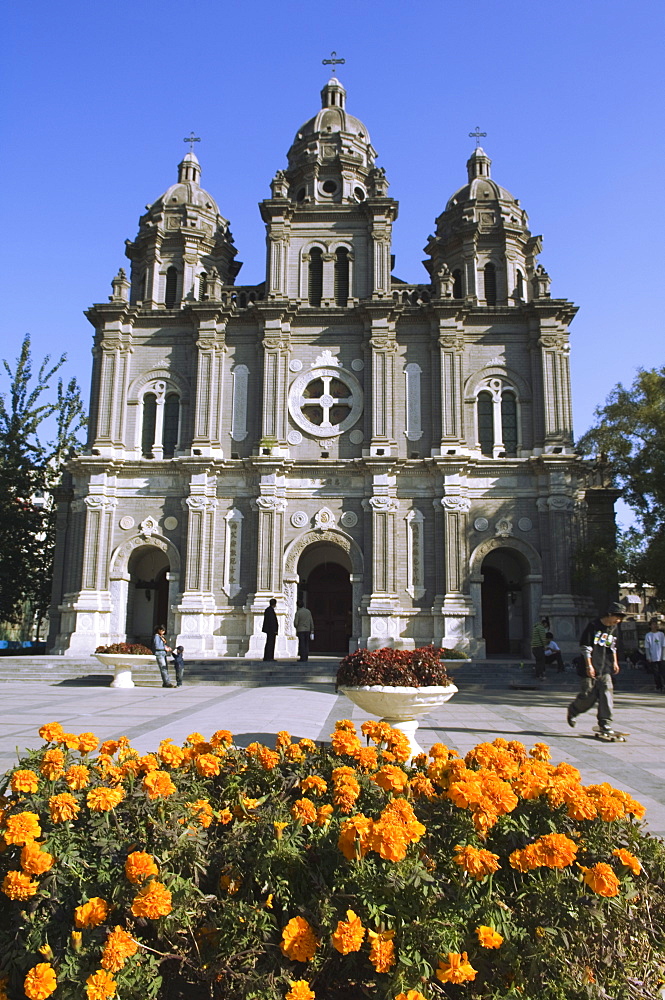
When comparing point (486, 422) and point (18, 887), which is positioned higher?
point (486, 422)

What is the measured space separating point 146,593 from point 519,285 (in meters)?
20.7

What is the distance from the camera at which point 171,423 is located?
30.8m

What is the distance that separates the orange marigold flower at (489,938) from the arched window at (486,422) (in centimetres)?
2752

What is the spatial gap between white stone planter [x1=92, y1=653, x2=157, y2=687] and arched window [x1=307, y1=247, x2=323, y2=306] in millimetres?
17447

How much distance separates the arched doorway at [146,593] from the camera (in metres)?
30.6

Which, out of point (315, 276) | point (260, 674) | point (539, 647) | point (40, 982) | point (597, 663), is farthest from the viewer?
point (315, 276)

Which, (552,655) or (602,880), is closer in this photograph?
(602,880)

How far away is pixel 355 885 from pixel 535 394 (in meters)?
28.3

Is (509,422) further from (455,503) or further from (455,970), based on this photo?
(455,970)

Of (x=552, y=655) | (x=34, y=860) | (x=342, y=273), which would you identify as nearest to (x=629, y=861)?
(x=34, y=860)

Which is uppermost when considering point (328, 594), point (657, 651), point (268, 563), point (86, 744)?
point (268, 563)

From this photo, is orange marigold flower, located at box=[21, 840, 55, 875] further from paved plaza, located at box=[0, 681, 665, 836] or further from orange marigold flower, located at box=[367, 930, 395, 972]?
paved plaza, located at box=[0, 681, 665, 836]

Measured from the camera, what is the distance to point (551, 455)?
28.5 meters

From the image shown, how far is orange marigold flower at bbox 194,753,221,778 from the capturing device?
443cm
